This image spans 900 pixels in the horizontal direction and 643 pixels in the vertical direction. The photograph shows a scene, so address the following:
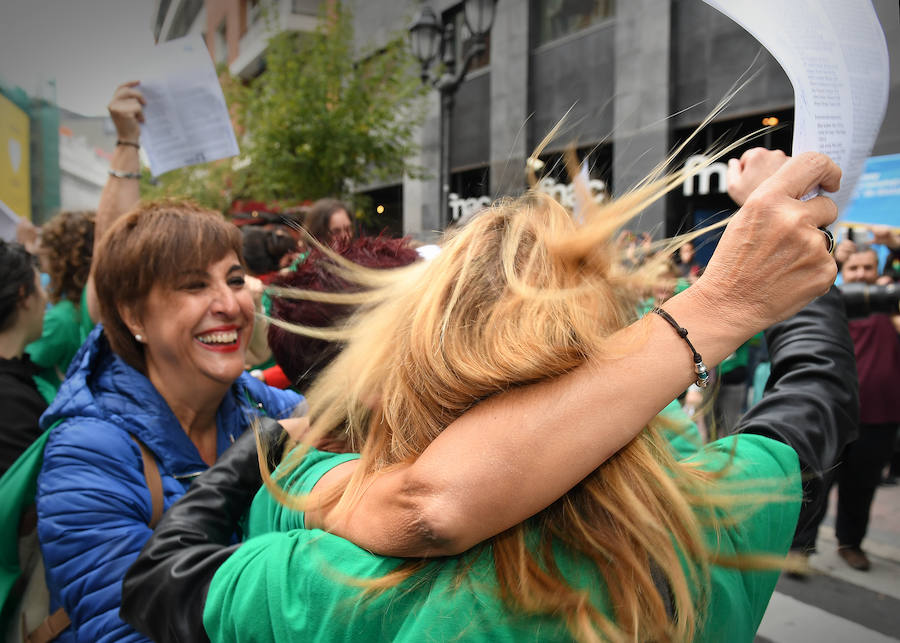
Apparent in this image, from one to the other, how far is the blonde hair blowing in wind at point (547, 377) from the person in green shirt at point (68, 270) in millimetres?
2732

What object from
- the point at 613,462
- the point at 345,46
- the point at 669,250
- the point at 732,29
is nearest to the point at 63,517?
the point at 613,462

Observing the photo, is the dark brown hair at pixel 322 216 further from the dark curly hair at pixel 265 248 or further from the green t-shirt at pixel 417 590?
the green t-shirt at pixel 417 590

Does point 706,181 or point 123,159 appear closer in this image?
point 123,159

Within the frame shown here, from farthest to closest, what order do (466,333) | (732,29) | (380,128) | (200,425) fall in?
1. (380,128)
2. (732,29)
3. (200,425)
4. (466,333)

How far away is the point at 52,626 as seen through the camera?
1.70 m

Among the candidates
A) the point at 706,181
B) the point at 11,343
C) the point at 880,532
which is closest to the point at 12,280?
the point at 11,343

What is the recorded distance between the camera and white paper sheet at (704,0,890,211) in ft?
2.93

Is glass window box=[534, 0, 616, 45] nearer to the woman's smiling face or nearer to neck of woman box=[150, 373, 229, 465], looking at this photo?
the woman's smiling face

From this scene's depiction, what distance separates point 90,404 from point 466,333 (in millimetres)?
1283

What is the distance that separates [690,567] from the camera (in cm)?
87

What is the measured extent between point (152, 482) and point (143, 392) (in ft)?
0.87

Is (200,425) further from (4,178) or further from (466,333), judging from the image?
(4,178)

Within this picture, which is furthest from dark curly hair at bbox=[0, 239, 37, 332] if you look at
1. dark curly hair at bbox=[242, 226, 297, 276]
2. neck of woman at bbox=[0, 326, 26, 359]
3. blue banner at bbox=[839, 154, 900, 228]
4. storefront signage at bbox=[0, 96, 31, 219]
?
blue banner at bbox=[839, 154, 900, 228]

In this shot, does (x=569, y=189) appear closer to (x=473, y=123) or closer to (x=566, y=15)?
(x=566, y=15)
